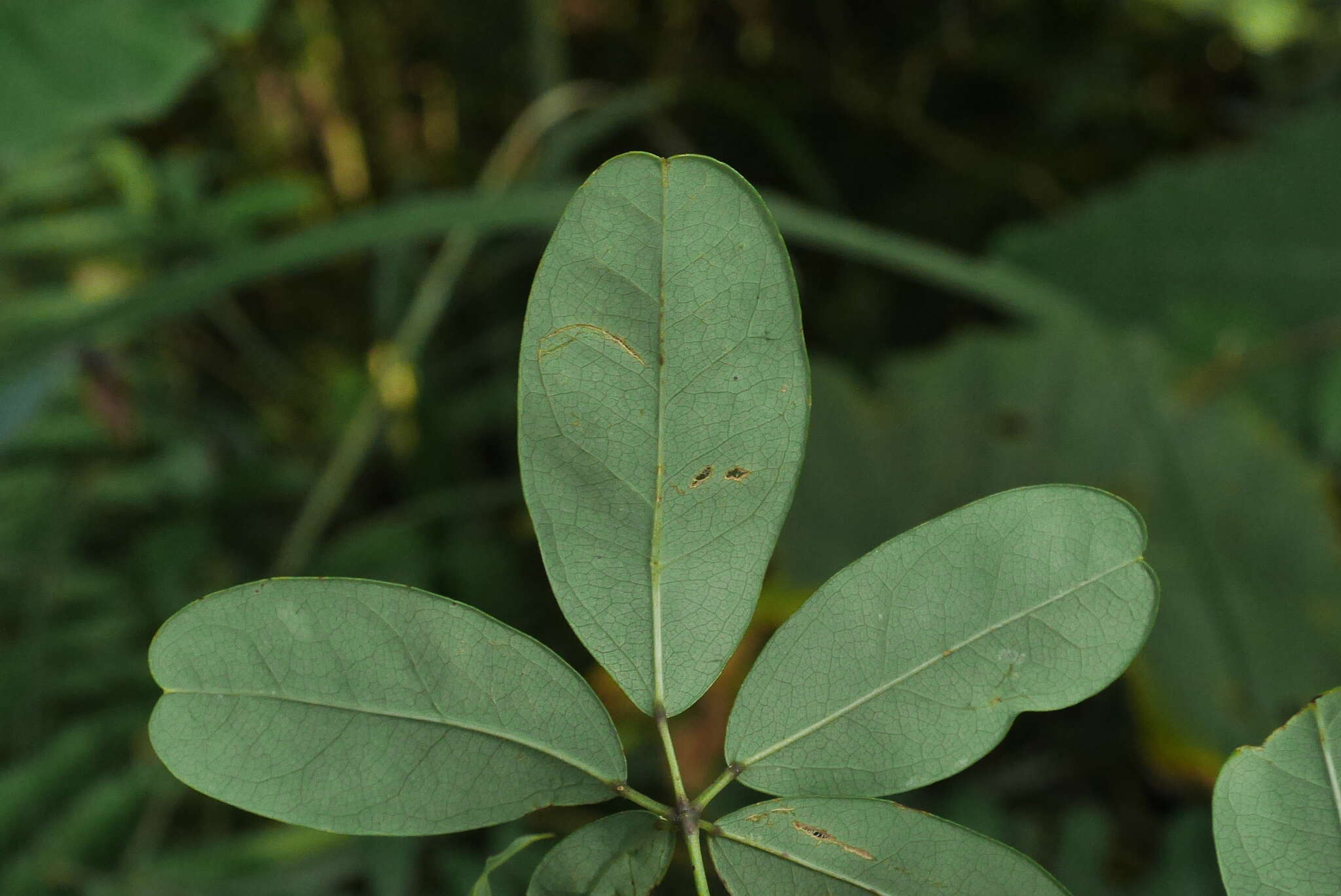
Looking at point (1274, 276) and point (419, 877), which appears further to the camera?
point (1274, 276)

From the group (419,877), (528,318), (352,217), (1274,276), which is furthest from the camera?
(1274,276)

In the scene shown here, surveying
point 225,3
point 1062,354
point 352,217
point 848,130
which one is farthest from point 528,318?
point 848,130

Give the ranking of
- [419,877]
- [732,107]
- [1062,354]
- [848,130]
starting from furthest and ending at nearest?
1. [848,130]
2. [732,107]
3. [1062,354]
4. [419,877]

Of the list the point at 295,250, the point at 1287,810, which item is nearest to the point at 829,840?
the point at 1287,810

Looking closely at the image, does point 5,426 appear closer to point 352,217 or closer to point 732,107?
point 352,217

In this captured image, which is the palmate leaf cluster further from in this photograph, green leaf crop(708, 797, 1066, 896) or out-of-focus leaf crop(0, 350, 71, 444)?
out-of-focus leaf crop(0, 350, 71, 444)

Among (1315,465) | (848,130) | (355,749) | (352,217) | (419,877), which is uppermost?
(355,749)

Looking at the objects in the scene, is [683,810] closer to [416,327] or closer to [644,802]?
[644,802]
